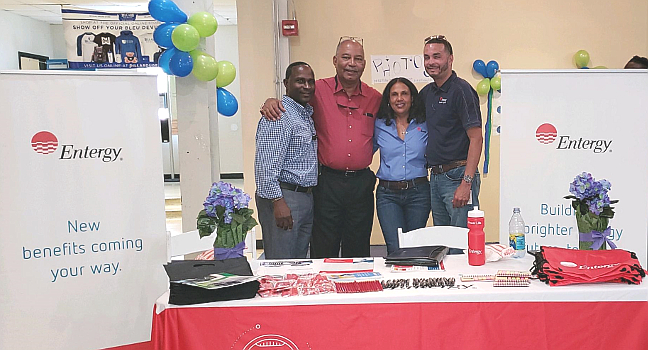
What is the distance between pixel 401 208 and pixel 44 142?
1838 mm

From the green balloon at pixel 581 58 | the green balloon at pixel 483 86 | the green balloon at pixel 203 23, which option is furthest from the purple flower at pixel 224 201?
the green balloon at pixel 581 58

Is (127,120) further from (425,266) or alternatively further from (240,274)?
(425,266)

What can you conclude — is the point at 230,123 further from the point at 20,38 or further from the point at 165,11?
the point at 165,11

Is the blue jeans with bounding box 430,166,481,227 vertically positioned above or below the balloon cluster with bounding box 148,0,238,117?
below

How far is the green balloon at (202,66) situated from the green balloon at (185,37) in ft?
0.44

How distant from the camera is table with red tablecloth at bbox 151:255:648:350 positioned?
1814 mm

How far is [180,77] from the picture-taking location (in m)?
3.55

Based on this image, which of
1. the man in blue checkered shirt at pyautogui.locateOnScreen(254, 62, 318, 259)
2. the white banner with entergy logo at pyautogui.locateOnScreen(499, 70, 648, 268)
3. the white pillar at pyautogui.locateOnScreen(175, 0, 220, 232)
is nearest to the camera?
the white banner with entergy logo at pyautogui.locateOnScreen(499, 70, 648, 268)

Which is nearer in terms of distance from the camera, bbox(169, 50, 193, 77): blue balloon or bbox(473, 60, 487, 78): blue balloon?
bbox(169, 50, 193, 77): blue balloon

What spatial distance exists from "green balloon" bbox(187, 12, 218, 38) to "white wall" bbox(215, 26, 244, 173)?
7133 mm

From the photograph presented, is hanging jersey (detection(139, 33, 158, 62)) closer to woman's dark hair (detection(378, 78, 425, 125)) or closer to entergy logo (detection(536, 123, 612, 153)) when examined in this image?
woman's dark hair (detection(378, 78, 425, 125))

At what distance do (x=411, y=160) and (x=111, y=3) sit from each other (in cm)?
602

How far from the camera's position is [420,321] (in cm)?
183

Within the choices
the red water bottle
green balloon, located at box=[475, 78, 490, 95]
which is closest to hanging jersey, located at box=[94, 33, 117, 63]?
green balloon, located at box=[475, 78, 490, 95]
